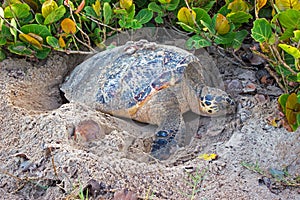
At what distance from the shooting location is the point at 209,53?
2990mm

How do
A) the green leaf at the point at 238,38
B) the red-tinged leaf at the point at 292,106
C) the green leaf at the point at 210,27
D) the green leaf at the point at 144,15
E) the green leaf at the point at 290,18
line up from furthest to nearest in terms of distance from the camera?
the green leaf at the point at 144,15 → the green leaf at the point at 238,38 → the green leaf at the point at 210,27 → the red-tinged leaf at the point at 292,106 → the green leaf at the point at 290,18

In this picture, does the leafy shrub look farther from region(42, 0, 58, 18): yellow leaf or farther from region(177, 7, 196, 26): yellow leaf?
region(42, 0, 58, 18): yellow leaf

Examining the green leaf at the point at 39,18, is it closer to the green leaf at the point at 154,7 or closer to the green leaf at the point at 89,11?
the green leaf at the point at 89,11

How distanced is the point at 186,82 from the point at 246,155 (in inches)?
31.2

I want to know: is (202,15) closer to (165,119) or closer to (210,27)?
(210,27)

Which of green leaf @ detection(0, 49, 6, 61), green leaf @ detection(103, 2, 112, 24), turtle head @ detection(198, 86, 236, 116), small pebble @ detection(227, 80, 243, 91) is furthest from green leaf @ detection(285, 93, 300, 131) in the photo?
green leaf @ detection(0, 49, 6, 61)

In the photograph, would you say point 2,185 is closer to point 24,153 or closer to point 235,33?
point 24,153

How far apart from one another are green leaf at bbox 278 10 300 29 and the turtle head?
734 millimetres

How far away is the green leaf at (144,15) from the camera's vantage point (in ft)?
9.13

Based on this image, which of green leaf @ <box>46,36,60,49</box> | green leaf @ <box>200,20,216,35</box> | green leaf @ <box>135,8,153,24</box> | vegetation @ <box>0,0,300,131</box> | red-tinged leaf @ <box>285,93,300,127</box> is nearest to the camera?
red-tinged leaf @ <box>285,93,300,127</box>

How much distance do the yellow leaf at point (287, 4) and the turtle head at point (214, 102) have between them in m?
0.69

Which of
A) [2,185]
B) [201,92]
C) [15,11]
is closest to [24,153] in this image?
[2,185]

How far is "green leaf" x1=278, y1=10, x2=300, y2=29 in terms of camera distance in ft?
6.26

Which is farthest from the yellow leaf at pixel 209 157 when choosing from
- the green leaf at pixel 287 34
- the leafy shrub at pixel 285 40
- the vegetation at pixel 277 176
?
the green leaf at pixel 287 34
